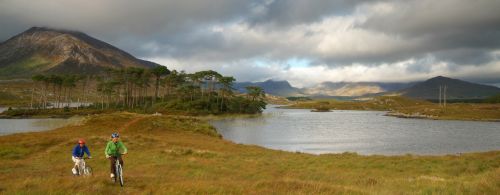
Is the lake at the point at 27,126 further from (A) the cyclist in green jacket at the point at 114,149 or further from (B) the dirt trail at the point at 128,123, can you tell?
(A) the cyclist in green jacket at the point at 114,149

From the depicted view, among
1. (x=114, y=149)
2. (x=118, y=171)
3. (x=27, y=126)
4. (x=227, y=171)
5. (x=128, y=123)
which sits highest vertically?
(x=114, y=149)

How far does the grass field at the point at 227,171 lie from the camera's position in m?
16.2

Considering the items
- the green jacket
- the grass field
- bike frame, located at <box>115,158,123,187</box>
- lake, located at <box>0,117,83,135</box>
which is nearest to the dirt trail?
the grass field

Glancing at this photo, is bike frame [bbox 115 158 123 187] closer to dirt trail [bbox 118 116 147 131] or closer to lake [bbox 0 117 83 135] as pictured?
dirt trail [bbox 118 116 147 131]

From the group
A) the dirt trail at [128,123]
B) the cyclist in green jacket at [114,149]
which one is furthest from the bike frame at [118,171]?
the dirt trail at [128,123]

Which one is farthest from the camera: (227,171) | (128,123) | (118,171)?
(128,123)

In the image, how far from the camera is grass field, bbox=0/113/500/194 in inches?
638

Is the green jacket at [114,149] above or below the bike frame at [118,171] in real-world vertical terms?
above

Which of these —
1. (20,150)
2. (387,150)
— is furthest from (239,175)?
(387,150)

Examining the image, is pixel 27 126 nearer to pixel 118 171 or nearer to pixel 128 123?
pixel 128 123

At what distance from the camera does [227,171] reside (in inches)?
1136

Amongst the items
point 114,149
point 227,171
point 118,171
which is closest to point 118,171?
point 118,171

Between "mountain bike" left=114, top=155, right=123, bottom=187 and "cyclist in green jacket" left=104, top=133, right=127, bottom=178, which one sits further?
"cyclist in green jacket" left=104, top=133, right=127, bottom=178

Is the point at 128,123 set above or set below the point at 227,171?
above
